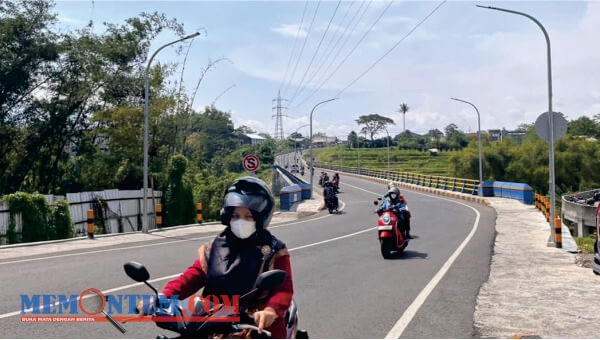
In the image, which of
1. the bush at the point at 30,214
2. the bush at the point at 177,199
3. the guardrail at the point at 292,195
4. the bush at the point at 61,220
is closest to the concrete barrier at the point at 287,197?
the guardrail at the point at 292,195

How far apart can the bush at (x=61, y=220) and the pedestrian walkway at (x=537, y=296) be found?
47.7 ft

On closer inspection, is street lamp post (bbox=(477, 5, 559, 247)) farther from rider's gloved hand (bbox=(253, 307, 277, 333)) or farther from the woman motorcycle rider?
rider's gloved hand (bbox=(253, 307, 277, 333))

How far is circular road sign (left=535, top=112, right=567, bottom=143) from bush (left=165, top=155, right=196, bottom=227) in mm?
18303

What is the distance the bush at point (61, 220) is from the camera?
19359mm

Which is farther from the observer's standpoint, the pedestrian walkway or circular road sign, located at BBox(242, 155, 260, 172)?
circular road sign, located at BBox(242, 155, 260, 172)

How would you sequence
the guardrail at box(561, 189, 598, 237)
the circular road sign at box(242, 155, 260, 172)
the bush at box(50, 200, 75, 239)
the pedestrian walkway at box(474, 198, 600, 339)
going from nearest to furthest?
1. the pedestrian walkway at box(474, 198, 600, 339)
2. the circular road sign at box(242, 155, 260, 172)
3. the bush at box(50, 200, 75, 239)
4. the guardrail at box(561, 189, 598, 237)

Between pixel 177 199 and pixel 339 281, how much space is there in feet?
67.4

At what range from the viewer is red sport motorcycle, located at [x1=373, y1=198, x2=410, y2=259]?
40.1 feet

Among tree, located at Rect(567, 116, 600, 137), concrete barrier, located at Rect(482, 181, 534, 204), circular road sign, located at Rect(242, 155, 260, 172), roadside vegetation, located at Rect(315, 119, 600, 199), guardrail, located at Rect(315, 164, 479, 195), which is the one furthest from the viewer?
tree, located at Rect(567, 116, 600, 137)

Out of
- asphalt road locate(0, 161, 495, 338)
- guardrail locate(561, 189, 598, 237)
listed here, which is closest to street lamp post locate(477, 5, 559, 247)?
asphalt road locate(0, 161, 495, 338)

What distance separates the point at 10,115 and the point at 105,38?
26.2 ft

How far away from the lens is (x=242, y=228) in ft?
11.7

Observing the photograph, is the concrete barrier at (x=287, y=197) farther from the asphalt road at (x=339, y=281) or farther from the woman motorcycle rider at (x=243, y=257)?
the woman motorcycle rider at (x=243, y=257)

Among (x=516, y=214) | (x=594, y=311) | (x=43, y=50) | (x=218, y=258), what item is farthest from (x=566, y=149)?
(x=218, y=258)
